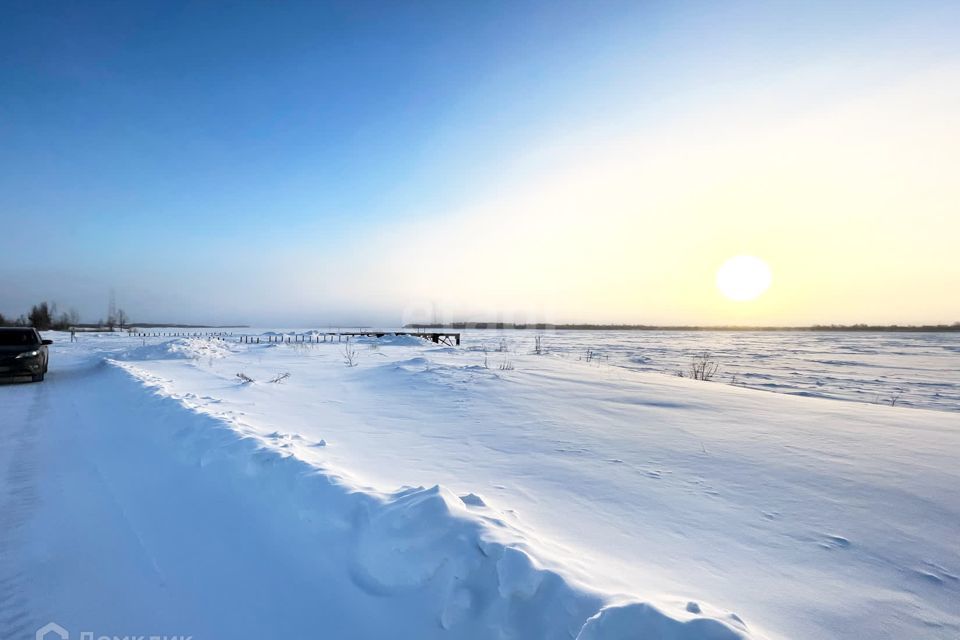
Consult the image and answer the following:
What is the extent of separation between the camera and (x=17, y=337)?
39.5 ft

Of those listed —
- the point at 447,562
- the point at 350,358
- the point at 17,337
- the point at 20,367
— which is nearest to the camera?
the point at 447,562

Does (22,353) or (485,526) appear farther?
(22,353)

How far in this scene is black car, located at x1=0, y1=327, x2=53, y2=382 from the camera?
11000 mm

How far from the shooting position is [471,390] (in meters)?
8.87

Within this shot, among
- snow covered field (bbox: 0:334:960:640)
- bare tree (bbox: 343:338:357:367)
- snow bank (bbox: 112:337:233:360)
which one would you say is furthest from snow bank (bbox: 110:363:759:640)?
snow bank (bbox: 112:337:233:360)

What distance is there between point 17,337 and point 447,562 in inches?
631

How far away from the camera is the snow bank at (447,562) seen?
6.06ft

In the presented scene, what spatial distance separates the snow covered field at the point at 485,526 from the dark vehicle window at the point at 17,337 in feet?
23.9

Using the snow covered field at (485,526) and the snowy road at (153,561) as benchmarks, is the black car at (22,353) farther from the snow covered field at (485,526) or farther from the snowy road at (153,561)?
the snowy road at (153,561)

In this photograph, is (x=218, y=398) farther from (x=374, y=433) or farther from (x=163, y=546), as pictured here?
(x=163, y=546)

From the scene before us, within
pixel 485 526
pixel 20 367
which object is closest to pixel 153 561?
pixel 485 526

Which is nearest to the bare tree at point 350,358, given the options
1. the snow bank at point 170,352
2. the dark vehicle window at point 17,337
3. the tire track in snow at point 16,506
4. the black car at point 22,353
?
the snow bank at point 170,352

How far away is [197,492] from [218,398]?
469cm

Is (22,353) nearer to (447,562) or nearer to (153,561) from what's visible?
(153,561)
